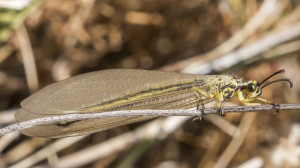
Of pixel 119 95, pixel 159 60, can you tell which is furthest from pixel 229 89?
pixel 159 60

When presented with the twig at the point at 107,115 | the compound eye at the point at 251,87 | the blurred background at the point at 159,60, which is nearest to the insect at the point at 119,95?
the compound eye at the point at 251,87

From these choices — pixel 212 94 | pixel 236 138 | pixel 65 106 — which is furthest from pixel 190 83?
pixel 236 138

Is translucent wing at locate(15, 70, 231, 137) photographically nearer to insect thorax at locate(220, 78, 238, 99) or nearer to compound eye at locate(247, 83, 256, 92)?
insect thorax at locate(220, 78, 238, 99)

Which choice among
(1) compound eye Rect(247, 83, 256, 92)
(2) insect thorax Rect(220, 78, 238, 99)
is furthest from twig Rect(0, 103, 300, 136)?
(2) insect thorax Rect(220, 78, 238, 99)

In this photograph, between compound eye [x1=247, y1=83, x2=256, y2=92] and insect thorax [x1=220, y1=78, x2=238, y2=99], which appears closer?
compound eye [x1=247, y1=83, x2=256, y2=92]

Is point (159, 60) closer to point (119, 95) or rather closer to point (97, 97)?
point (119, 95)

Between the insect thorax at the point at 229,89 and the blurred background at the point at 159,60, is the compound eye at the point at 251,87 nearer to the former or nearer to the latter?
the insect thorax at the point at 229,89
